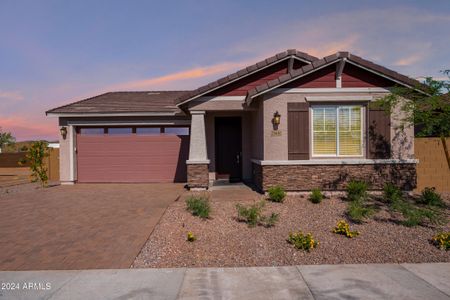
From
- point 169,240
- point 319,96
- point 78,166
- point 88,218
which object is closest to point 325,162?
point 319,96

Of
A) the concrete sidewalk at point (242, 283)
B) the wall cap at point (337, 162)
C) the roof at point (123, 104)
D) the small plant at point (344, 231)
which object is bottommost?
the concrete sidewalk at point (242, 283)

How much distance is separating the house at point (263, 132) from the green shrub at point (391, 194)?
65cm

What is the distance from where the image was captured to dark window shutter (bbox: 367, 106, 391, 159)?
9562mm

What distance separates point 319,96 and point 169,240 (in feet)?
21.0

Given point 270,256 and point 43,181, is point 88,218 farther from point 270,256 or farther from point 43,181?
point 43,181

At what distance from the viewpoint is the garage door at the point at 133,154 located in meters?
14.1

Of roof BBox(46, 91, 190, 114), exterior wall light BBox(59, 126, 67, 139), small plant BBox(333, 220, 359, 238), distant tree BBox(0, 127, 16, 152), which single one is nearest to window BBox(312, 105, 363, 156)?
small plant BBox(333, 220, 359, 238)

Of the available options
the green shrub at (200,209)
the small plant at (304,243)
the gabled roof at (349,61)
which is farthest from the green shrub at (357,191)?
the green shrub at (200,209)

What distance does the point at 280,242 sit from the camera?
5.93 m

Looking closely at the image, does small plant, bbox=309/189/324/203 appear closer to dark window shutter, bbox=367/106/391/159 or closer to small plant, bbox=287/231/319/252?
dark window shutter, bbox=367/106/391/159

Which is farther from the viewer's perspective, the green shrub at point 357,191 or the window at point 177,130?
the window at point 177,130

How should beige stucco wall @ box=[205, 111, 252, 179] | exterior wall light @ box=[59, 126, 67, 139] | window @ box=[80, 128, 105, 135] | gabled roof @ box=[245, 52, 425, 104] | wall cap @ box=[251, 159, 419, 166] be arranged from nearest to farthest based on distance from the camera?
gabled roof @ box=[245, 52, 425, 104] → wall cap @ box=[251, 159, 419, 166] → beige stucco wall @ box=[205, 111, 252, 179] → exterior wall light @ box=[59, 126, 67, 139] → window @ box=[80, 128, 105, 135]

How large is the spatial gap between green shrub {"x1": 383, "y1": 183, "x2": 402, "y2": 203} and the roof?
8.53 metres

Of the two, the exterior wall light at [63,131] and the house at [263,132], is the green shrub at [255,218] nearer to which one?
the house at [263,132]
